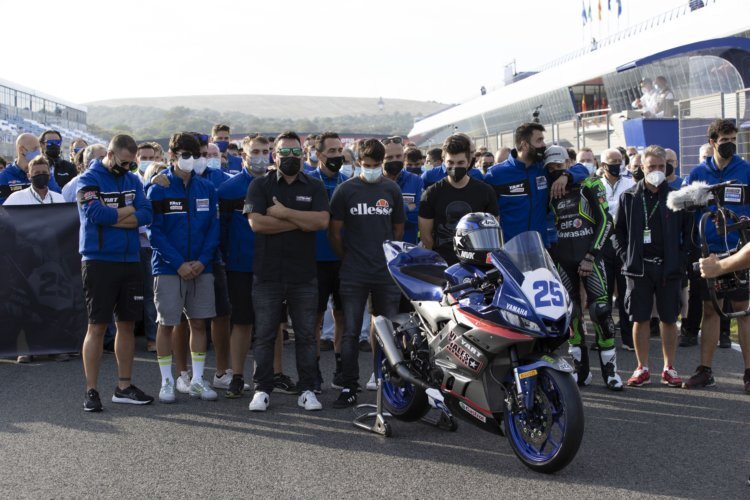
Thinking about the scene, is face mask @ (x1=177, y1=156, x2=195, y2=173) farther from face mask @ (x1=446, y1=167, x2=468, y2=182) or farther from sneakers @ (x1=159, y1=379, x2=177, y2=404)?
face mask @ (x1=446, y1=167, x2=468, y2=182)

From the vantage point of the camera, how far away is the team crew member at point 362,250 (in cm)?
728

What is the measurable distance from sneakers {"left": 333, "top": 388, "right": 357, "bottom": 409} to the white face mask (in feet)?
5.71

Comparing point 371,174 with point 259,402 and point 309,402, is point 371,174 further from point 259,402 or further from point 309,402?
point 259,402

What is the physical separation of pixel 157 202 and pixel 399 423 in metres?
2.79

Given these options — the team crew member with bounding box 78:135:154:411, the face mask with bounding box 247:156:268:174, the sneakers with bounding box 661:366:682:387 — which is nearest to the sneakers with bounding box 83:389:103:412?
the team crew member with bounding box 78:135:154:411

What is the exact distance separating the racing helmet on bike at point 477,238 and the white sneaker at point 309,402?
6.35 ft

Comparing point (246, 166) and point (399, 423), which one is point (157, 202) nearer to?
point (246, 166)

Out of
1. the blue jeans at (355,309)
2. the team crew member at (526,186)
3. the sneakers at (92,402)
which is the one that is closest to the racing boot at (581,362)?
the team crew member at (526,186)

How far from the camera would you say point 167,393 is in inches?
293

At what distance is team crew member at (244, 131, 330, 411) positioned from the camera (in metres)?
7.16

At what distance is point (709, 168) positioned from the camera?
8.14m

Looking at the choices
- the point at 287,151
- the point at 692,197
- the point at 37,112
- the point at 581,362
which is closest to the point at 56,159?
the point at 287,151

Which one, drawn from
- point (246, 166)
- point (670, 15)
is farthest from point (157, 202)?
point (670, 15)

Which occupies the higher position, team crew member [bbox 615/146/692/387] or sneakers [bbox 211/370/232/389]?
team crew member [bbox 615/146/692/387]
